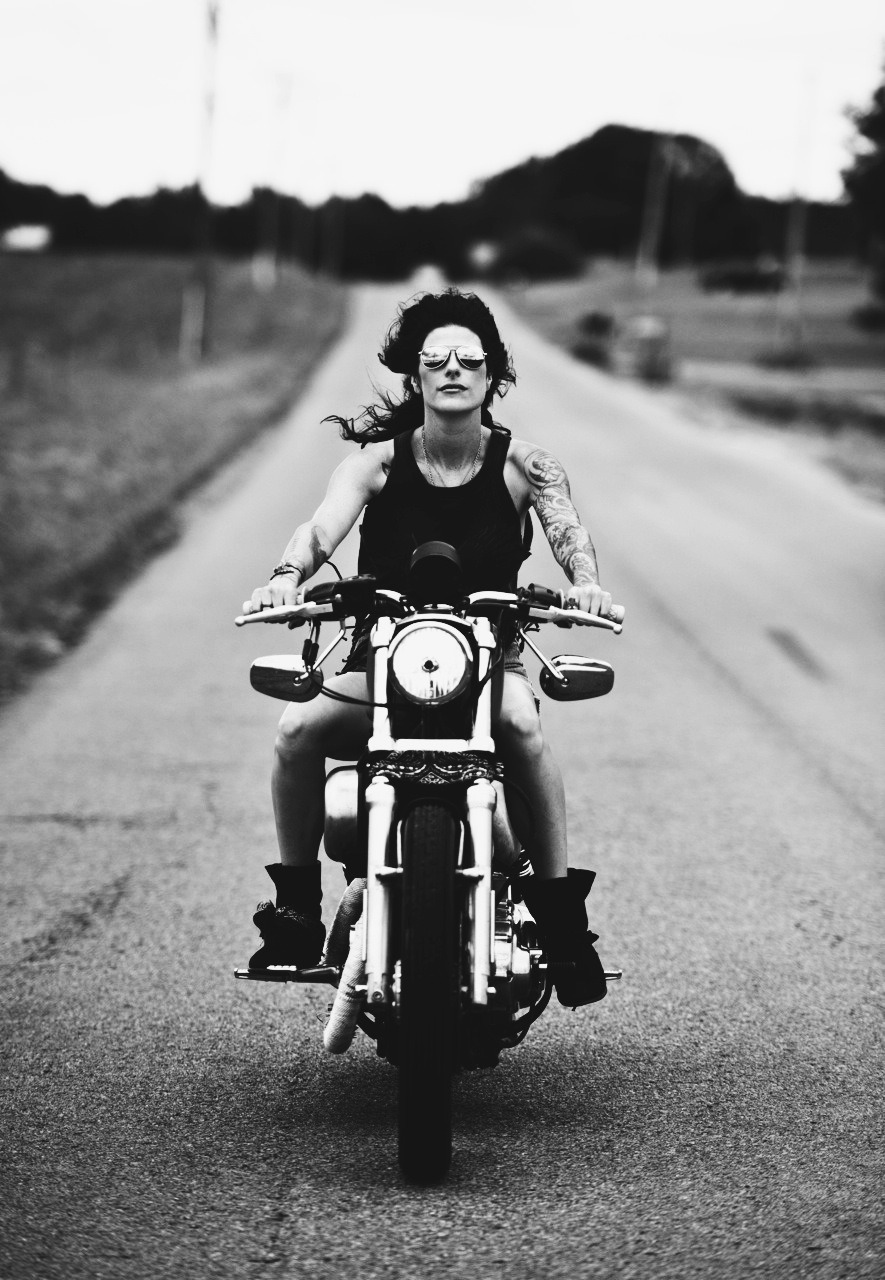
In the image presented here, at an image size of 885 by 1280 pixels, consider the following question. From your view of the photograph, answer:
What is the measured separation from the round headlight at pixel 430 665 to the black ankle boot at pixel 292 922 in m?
0.79

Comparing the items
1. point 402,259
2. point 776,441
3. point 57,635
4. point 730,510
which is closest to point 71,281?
point 402,259

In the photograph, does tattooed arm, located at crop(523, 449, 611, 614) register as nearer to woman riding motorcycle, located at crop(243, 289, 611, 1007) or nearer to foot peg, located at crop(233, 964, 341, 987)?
woman riding motorcycle, located at crop(243, 289, 611, 1007)

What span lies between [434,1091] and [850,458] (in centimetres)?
2268

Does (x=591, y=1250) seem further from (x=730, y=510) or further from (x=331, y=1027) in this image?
(x=730, y=510)

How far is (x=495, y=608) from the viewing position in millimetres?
3805

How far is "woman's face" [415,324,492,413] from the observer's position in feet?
13.7

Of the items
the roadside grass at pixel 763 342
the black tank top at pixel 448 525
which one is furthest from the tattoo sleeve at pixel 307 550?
the roadside grass at pixel 763 342

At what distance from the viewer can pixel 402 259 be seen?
11681 cm

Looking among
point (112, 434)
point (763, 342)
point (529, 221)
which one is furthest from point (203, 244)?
point (529, 221)

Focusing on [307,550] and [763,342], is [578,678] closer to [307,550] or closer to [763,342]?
[307,550]

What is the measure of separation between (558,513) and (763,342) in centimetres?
A: 6144

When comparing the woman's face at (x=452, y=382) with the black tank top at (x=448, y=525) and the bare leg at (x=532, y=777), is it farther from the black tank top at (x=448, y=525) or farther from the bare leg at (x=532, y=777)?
the bare leg at (x=532, y=777)

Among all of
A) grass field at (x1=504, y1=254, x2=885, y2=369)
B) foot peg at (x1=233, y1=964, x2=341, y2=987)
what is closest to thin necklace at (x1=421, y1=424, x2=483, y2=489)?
foot peg at (x1=233, y1=964, x2=341, y2=987)

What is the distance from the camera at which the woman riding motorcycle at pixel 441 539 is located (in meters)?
3.90
